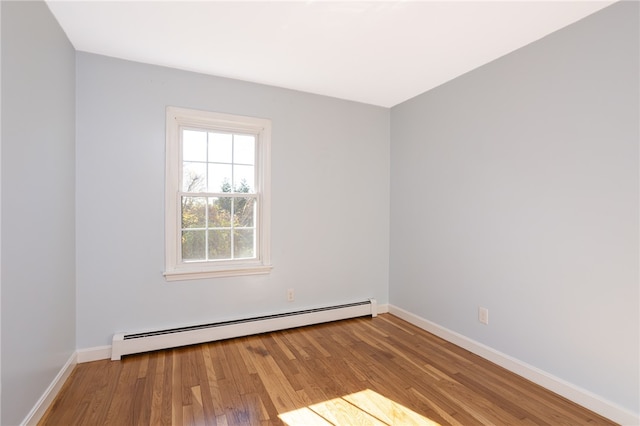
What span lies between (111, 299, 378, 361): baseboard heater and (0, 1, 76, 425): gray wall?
0.41 m

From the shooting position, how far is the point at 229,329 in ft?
9.61

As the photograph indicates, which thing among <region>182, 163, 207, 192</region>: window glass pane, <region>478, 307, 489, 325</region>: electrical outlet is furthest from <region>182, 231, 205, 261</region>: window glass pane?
<region>478, 307, 489, 325</region>: electrical outlet

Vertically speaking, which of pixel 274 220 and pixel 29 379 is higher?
pixel 274 220

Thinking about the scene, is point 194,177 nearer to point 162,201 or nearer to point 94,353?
point 162,201

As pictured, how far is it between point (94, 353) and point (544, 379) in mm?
3548

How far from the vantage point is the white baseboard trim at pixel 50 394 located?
1725 millimetres

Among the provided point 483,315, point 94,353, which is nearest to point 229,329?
point 94,353

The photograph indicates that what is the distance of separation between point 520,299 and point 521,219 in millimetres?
638

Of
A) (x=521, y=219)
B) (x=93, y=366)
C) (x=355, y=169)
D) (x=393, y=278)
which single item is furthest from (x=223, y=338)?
(x=521, y=219)

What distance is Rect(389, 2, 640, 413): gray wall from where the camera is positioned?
6.08ft

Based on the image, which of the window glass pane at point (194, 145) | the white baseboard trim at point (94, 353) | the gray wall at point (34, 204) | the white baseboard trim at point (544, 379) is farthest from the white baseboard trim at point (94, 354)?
the white baseboard trim at point (544, 379)

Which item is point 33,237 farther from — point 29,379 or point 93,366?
point 93,366

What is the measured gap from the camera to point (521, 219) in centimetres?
240

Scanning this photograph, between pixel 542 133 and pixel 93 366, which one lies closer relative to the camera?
pixel 542 133
